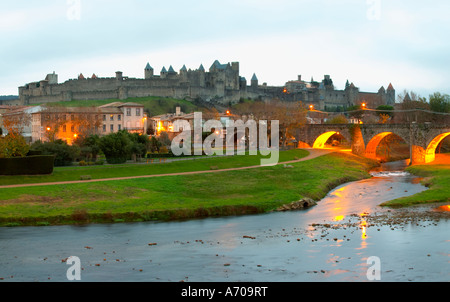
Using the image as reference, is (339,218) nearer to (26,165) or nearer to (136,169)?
(136,169)

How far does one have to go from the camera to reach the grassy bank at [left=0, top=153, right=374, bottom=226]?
106 ft

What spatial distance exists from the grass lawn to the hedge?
683 mm

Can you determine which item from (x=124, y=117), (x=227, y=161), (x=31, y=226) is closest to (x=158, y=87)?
(x=124, y=117)

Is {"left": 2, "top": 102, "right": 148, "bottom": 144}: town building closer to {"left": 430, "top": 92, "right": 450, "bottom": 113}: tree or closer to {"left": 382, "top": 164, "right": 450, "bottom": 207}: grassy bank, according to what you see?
{"left": 382, "top": 164, "right": 450, "bottom": 207}: grassy bank

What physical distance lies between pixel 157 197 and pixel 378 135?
167 feet

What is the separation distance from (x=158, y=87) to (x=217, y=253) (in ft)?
441

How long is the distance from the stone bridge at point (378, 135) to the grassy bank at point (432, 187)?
9.10m

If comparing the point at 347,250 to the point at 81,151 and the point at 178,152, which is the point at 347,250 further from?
the point at 178,152

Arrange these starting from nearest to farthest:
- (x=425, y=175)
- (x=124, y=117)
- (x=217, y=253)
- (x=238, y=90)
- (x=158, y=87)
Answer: (x=217, y=253), (x=425, y=175), (x=124, y=117), (x=158, y=87), (x=238, y=90)

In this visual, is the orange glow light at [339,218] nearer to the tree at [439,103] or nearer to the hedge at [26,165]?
the hedge at [26,165]

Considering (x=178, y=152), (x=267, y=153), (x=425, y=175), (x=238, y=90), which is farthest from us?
(x=238, y=90)

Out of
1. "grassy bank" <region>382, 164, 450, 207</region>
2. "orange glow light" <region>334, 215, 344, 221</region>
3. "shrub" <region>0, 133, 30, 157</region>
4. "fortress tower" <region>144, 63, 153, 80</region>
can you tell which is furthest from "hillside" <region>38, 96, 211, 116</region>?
"orange glow light" <region>334, 215, 344, 221</region>

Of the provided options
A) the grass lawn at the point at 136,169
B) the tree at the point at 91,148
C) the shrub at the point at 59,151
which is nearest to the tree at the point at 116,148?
the tree at the point at 91,148
